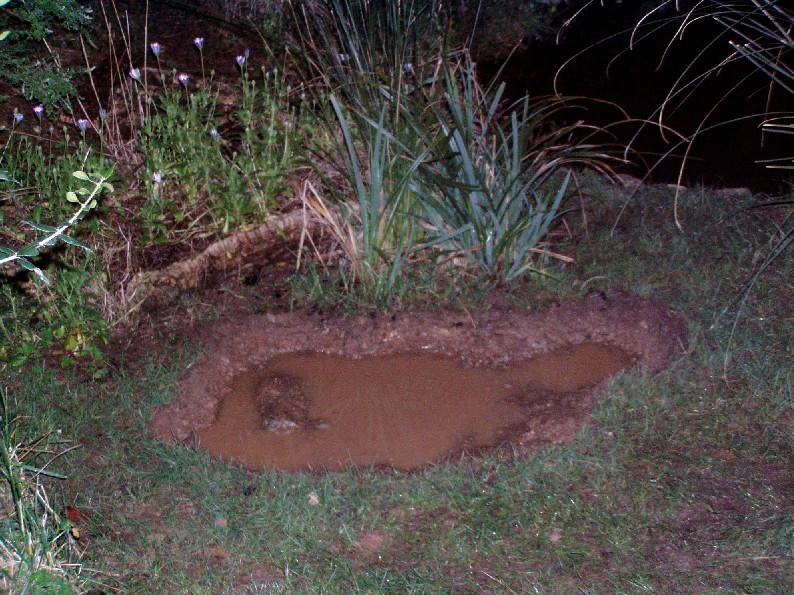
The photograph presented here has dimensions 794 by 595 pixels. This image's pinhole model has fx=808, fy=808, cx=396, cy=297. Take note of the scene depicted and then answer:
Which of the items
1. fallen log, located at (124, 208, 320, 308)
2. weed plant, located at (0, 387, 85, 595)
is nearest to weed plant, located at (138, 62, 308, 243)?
fallen log, located at (124, 208, 320, 308)

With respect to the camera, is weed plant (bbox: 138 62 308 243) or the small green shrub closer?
weed plant (bbox: 138 62 308 243)

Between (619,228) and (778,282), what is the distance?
2.98 ft

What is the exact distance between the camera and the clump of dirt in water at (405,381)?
311 centimetres

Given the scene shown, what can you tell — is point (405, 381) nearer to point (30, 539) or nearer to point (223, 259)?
point (223, 259)

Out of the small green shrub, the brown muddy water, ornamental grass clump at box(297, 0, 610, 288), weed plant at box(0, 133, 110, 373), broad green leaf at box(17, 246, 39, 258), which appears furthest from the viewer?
the small green shrub

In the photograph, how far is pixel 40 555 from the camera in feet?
7.26

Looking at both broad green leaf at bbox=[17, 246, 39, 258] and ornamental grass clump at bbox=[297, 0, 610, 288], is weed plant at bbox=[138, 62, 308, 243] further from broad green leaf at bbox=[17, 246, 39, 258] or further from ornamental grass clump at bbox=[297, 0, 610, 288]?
broad green leaf at bbox=[17, 246, 39, 258]

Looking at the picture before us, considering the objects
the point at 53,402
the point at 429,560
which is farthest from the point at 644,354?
the point at 53,402

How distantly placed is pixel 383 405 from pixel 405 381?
0.58 feet

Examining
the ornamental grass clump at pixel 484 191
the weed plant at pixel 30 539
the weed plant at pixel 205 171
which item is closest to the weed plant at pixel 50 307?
the weed plant at pixel 205 171

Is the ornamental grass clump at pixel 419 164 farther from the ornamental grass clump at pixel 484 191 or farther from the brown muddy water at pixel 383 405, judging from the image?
the brown muddy water at pixel 383 405

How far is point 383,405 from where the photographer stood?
333 centimetres

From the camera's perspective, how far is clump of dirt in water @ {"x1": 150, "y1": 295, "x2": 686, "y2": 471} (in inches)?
122

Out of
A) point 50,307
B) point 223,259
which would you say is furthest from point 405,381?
point 50,307
